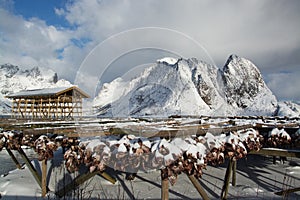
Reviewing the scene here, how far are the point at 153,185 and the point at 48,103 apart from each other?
50.3 ft

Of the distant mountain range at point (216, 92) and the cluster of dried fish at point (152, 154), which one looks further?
the distant mountain range at point (216, 92)

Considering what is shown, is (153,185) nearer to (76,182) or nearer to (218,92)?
(76,182)

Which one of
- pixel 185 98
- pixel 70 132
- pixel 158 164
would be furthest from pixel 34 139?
pixel 185 98

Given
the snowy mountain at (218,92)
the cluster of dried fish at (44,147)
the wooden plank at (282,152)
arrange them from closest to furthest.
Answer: the cluster of dried fish at (44,147), the wooden plank at (282,152), the snowy mountain at (218,92)

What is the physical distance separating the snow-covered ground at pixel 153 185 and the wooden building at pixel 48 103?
11.4 meters

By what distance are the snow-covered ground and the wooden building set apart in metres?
11.4

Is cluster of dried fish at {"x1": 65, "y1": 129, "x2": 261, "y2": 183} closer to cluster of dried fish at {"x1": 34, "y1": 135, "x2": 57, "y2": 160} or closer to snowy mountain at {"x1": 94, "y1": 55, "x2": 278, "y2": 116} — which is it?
cluster of dried fish at {"x1": 34, "y1": 135, "x2": 57, "y2": 160}

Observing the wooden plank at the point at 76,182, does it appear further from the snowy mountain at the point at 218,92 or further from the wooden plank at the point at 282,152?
the snowy mountain at the point at 218,92

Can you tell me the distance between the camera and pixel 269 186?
522 cm

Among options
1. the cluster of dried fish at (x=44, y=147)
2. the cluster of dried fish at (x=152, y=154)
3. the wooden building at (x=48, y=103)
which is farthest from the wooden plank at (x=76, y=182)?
the wooden building at (x=48, y=103)

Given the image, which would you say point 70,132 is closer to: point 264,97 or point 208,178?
point 208,178

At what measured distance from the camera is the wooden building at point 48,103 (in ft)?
56.4

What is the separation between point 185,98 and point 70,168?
83.9ft

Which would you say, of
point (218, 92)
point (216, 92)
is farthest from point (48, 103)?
point (216, 92)
